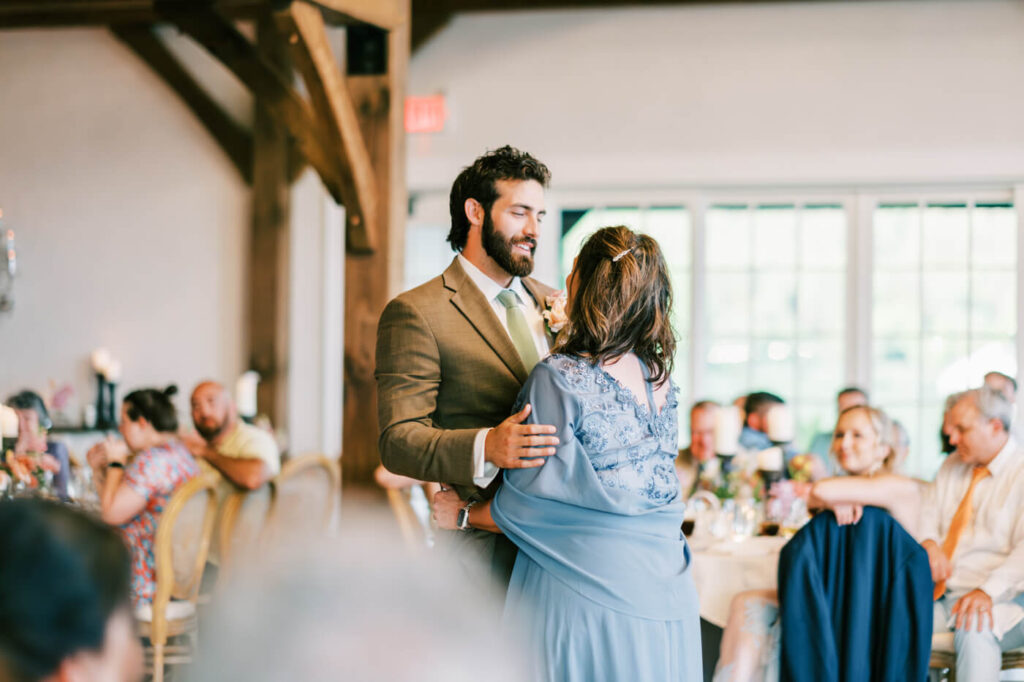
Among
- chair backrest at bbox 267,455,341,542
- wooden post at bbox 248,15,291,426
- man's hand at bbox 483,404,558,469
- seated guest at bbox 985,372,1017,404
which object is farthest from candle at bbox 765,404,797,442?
wooden post at bbox 248,15,291,426

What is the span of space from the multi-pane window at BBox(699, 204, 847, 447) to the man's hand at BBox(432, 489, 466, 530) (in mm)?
4345

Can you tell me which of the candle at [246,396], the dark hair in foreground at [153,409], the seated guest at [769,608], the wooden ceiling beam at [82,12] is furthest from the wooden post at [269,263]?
the seated guest at [769,608]

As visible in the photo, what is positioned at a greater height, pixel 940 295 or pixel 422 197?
pixel 422 197

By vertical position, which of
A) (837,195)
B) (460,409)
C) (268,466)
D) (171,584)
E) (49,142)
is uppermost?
(49,142)

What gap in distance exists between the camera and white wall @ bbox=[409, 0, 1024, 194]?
5.79 m

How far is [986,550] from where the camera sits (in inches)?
131

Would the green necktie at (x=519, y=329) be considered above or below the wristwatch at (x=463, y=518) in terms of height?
above

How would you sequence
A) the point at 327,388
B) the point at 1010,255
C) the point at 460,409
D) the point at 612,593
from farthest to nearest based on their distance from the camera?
the point at 327,388
the point at 1010,255
the point at 460,409
the point at 612,593

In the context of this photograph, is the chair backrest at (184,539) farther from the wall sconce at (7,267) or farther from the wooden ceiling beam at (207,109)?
the wall sconce at (7,267)

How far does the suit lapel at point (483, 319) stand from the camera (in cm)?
201

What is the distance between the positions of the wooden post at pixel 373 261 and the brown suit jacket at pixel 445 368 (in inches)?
97.1

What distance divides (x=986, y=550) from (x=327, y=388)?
4.09 meters

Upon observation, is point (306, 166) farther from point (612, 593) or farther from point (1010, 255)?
point (612, 593)

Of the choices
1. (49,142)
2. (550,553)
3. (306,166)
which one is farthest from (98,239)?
(550,553)
